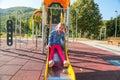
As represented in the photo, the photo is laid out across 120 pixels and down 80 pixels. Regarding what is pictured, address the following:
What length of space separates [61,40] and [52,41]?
0.30 m

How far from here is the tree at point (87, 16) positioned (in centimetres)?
3816

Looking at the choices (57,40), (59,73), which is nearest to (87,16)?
(57,40)

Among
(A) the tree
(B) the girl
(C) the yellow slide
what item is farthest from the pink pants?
(A) the tree

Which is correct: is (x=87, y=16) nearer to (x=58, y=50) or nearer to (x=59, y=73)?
(x=58, y=50)

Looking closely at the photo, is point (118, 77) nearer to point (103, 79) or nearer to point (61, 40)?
point (103, 79)

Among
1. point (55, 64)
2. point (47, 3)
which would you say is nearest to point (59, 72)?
point (55, 64)

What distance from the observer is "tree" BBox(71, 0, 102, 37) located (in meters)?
38.2

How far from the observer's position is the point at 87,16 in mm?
39438

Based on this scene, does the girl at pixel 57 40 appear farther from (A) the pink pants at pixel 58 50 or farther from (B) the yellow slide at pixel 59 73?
(B) the yellow slide at pixel 59 73

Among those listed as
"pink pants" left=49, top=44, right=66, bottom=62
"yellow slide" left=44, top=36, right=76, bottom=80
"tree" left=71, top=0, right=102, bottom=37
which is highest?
"tree" left=71, top=0, right=102, bottom=37

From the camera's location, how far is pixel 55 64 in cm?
888

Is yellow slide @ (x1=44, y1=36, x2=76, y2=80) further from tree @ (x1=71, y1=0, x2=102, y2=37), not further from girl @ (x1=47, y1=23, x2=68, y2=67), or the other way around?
tree @ (x1=71, y1=0, x2=102, y2=37)

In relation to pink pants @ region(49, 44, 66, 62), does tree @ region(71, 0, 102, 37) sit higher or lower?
higher

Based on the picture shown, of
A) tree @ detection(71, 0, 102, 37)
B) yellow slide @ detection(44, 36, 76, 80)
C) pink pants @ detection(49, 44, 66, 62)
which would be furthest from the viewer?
tree @ detection(71, 0, 102, 37)
